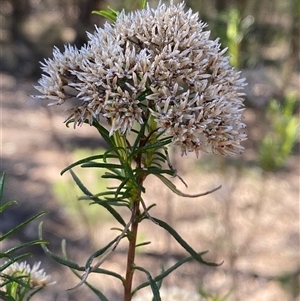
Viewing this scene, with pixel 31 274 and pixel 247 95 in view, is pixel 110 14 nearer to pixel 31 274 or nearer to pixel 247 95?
pixel 31 274

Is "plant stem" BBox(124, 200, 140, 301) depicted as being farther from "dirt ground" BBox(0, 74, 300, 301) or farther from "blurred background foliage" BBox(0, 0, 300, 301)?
"dirt ground" BBox(0, 74, 300, 301)

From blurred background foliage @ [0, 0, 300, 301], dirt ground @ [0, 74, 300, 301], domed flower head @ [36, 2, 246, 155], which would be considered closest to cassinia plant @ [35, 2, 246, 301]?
domed flower head @ [36, 2, 246, 155]

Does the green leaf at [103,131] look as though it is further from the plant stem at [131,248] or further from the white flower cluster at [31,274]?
the white flower cluster at [31,274]

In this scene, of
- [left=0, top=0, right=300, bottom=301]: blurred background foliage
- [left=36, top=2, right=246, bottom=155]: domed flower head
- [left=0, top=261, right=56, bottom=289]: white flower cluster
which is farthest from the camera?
[left=0, top=0, right=300, bottom=301]: blurred background foliage

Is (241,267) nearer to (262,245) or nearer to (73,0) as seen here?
(262,245)

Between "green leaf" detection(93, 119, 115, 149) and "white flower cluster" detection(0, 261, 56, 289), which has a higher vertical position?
"green leaf" detection(93, 119, 115, 149)

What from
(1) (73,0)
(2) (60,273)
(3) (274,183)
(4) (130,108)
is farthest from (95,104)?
(1) (73,0)

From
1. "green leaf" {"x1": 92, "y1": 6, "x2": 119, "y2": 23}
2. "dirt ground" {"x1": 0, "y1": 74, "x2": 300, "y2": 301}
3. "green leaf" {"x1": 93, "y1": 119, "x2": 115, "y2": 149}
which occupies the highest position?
"green leaf" {"x1": 92, "y1": 6, "x2": 119, "y2": 23}

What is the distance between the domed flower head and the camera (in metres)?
0.62

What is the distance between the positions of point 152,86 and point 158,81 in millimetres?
10

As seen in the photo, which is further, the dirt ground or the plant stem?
the dirt ground

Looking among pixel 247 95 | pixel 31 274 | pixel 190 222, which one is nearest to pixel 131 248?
pixel 31 274

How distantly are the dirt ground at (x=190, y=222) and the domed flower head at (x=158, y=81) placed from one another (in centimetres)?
171

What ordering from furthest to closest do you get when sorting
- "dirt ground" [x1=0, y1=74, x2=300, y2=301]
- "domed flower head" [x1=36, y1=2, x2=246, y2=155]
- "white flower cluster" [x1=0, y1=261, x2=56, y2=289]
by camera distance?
"dirt ground" [x1=0, y1=74, x2=300, y2=301] → "white flower cluster" [x1=0, y1=261, x2=56, y2=289] → "domed flower head" [x1=36, y1=2, x2=246, y2=155]
